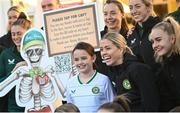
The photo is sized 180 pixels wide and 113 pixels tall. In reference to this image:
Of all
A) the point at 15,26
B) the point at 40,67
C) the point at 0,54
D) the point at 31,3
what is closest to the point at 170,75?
the point at 40,67

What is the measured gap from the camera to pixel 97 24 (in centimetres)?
355

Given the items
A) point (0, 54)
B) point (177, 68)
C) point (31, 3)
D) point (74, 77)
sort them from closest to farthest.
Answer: point (177, 68)
point (74, 77)
point (0, 54)
point (31, 3)

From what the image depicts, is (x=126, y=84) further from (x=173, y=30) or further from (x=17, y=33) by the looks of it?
A: (x=17, y=33)

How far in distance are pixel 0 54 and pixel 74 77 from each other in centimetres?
112

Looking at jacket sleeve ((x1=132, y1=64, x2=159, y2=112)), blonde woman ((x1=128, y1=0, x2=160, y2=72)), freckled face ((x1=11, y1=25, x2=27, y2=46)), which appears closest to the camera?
jacket sleeve ((x1=132, y1=64, x2=159, y2=112))

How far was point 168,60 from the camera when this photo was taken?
116 inches

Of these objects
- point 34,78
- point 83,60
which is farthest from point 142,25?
point 34,78

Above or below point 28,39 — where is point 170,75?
below

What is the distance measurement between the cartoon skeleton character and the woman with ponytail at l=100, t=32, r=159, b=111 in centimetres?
58

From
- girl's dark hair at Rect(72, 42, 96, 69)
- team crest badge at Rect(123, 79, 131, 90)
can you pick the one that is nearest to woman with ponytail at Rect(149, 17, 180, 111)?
team crest badge at Rect(123, 79, 131, 90)

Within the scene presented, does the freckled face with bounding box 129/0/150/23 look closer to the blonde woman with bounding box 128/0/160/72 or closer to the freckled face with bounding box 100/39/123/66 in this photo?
the blonde woman with bounding box 128/0/160/72

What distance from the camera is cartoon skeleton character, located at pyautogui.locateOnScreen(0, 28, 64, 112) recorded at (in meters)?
3.57

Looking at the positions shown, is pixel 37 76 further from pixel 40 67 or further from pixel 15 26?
pixel 15 26

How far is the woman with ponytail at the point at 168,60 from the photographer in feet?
9.62
